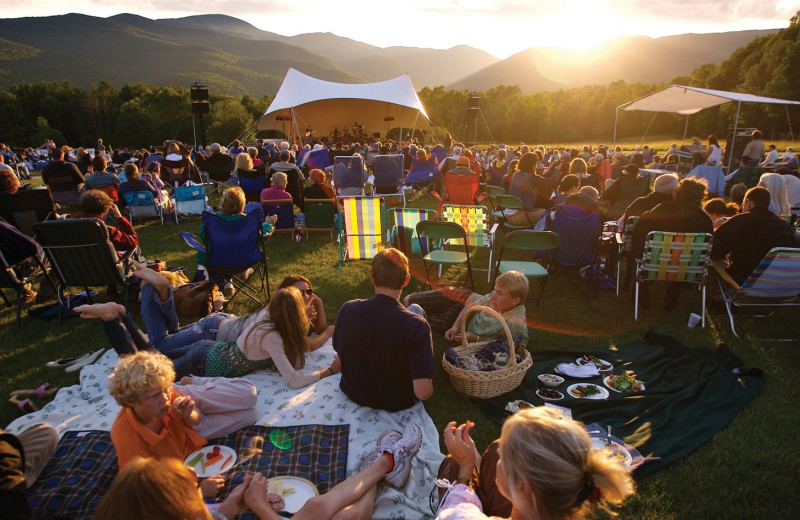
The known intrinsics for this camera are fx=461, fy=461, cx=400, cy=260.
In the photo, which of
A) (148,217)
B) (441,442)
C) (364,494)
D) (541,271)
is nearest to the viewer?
(364,494)

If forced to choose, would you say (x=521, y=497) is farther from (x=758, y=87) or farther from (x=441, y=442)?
(x=758, y=87)

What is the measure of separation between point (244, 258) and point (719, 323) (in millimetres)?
5063

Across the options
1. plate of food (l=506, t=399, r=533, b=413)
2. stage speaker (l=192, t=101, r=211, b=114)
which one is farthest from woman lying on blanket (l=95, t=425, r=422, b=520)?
stage speaker (l=192, t=101, r=211, b=114)

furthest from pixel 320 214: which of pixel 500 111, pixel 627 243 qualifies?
pixel 500 111

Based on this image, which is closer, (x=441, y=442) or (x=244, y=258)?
(x=441, y=442)

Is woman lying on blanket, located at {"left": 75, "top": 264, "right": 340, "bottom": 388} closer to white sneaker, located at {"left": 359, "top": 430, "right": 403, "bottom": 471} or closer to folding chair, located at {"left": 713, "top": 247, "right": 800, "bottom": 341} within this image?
white sneaker, located at {"left": 359, "top": 430, "right": 403, "bottom": 471}

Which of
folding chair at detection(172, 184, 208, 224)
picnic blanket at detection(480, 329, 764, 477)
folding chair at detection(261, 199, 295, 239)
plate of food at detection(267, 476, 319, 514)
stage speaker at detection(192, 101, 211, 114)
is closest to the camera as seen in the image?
plate of food at detection(267, 476, 319, 514)

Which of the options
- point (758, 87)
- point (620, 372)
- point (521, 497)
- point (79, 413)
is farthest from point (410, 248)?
point (758, 87)

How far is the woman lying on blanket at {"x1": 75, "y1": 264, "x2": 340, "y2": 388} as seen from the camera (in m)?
3.19

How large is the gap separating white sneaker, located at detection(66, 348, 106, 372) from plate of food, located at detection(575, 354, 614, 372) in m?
4.14

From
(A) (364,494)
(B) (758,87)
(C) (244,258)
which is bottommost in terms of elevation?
(A) (364,494)

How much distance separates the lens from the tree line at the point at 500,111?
3231 centimetres

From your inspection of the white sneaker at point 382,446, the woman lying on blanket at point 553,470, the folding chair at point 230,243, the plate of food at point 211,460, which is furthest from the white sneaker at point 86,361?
the woman lying on blanket at point 553,470

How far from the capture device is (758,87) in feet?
109
